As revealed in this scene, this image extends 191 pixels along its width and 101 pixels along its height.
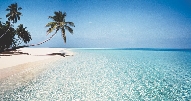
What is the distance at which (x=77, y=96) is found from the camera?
8594 millimetres

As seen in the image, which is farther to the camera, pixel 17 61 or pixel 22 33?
pixel 22 33

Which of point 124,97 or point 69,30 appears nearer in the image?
point 124,97

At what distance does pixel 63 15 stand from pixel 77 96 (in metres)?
25.1

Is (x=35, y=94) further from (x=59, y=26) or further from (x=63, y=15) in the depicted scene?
(x=63, y=15)

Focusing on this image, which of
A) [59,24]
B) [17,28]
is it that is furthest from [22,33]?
[59,24]

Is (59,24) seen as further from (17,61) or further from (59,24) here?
(17,61)

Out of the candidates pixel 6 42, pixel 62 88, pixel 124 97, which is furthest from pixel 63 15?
pixel 124 97

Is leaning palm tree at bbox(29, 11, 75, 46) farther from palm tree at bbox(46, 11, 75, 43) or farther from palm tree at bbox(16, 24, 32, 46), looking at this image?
palm tree at bbox(16, 24, 32, 46)

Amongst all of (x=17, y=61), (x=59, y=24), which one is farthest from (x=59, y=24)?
(x=17, y=61)

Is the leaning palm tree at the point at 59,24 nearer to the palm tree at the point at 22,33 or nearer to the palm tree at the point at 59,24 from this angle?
the palm tree at the point at 59,24

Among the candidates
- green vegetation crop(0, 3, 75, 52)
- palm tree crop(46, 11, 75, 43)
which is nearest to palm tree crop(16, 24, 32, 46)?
green vegetation crop(0, 3, 75, 52)

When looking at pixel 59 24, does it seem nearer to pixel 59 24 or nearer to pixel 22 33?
pixel 59 24

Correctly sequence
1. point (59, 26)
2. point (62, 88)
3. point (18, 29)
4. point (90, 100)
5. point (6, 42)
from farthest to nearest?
1. point (18, 29)
2. point (6, 42)
3. point (59, 26)
4. point (62, 88)
5. point (90, 100)

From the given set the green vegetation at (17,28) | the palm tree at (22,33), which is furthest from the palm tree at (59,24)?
the palm tree at (22,33)
